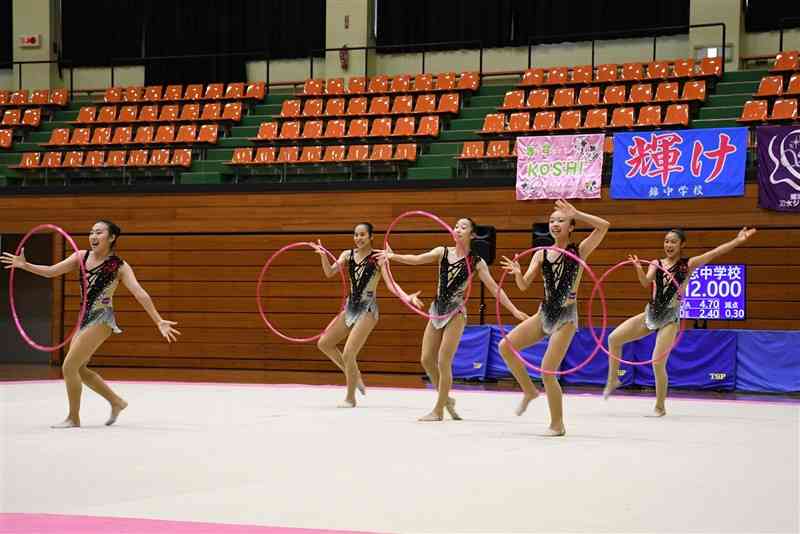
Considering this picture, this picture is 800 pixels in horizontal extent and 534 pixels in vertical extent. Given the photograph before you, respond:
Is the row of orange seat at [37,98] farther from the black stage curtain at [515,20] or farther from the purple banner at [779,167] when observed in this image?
the purple banner at [779,167]

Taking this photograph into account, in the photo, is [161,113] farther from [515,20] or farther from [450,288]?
[450,288]

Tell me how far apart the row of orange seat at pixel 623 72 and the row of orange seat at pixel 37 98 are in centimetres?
968

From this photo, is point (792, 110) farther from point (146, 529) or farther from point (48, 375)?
point (146, 529)

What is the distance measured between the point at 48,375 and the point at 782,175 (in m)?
11.4

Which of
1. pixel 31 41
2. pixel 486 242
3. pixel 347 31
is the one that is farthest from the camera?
pixel 31 41

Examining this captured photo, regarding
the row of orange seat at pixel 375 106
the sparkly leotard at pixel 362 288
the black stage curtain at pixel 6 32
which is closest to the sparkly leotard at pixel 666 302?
the sparkly leotard at pixel 362 288

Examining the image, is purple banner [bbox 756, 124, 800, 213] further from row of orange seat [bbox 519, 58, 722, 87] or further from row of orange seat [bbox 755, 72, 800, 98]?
row of orange seat [bbox 519, 58, 722, 87]

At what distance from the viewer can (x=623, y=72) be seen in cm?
1897

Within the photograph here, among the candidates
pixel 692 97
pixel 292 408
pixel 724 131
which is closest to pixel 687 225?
pixel 724 131

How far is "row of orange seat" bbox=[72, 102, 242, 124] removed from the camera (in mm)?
20609

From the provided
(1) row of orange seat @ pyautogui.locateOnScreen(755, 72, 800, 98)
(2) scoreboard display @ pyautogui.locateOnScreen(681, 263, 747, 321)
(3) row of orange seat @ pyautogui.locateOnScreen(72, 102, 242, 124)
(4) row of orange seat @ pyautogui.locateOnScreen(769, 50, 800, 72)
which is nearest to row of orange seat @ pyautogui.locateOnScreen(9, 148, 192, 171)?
(3) row of orange seat @ pyautogui.locateOnScreen(72, 102, 242, 124)

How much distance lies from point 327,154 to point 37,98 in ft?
24.9

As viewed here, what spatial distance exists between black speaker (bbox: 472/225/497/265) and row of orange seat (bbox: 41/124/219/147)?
6.25 metres

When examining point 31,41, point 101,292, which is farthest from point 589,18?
point 101,292
